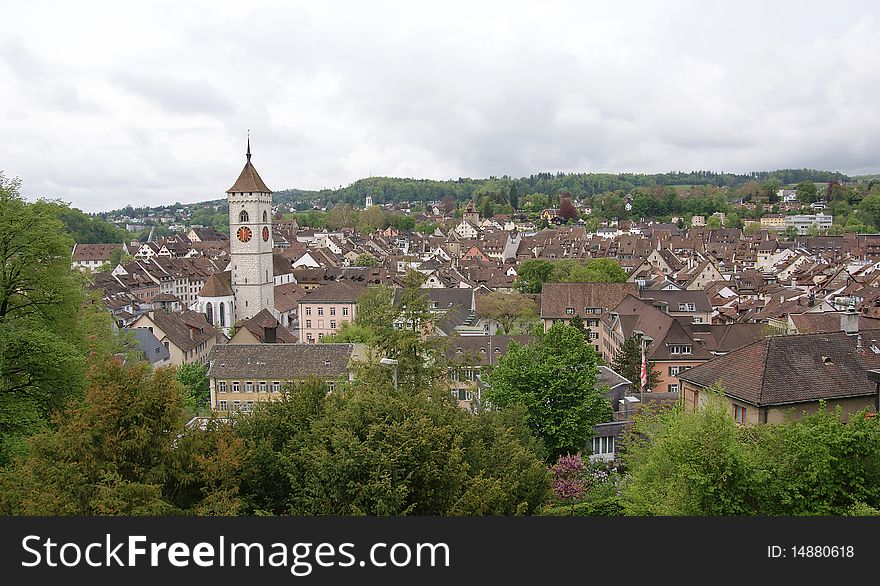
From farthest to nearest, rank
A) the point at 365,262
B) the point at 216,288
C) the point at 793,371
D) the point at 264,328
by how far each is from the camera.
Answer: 1. the point at 365,262
2. the point at 216,288
3. the point at 264,328
4. the point at 793,371

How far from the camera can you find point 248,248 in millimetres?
71062

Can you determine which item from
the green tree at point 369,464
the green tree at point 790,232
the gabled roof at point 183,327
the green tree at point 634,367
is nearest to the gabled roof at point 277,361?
the gabled roof at point 183,327

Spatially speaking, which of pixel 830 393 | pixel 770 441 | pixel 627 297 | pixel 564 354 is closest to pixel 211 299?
pixel 627 297

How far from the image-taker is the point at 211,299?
228 feet

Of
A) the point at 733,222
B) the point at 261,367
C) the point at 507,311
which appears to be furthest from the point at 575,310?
the point at 733,222

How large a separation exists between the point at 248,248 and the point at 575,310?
30739mm

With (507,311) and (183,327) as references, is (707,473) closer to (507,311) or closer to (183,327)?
(183,327)

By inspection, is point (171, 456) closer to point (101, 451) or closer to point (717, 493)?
point (101, 451)

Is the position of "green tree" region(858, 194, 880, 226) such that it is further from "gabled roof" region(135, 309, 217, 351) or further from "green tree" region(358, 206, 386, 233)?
"gabled roof" region(135, 309, 217, 351)

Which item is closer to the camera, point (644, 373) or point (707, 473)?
point (707, 473)

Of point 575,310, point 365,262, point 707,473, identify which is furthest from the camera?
point 365,262

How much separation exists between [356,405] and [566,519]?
21.9ft

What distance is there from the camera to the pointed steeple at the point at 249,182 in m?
71.7

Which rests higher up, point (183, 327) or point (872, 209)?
point (872, 209)
